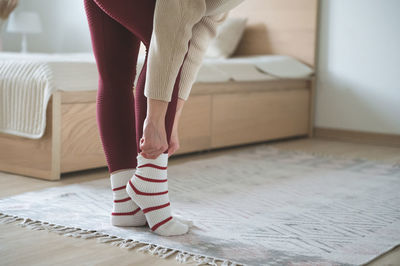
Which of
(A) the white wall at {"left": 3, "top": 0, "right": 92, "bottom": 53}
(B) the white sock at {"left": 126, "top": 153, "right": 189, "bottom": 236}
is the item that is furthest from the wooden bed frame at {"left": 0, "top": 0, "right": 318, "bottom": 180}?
(A) the white wall at {"left": 3, "top": 0, "right": 92, "bottom": 53}

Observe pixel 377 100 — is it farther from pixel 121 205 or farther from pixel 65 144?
pixel 121 205

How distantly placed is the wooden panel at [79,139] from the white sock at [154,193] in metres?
0.90

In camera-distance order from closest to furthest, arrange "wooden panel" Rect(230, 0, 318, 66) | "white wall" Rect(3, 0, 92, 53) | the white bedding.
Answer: the white bedding
"wooden panel" Rect(230, 0, 318, 66)
"white wall" Rect(3, 0, 92, 53)

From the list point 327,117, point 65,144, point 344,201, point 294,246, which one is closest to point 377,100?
point 327,117

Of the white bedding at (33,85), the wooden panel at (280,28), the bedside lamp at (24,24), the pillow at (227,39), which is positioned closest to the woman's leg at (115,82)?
the white bedding at (33,85)

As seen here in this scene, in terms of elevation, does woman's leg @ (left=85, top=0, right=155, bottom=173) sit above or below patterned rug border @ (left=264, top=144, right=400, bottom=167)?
above

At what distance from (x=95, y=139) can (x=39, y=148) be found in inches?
9.2

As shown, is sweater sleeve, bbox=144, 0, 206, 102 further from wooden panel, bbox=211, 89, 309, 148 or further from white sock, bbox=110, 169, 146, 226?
wooden panel, bbox=211, 89, 309, 148

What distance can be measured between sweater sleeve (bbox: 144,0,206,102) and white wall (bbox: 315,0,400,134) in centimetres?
243

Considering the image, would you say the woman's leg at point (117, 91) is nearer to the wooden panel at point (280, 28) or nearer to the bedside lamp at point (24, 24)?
the wooden panel at point (280, 28)

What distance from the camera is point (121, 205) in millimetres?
1497

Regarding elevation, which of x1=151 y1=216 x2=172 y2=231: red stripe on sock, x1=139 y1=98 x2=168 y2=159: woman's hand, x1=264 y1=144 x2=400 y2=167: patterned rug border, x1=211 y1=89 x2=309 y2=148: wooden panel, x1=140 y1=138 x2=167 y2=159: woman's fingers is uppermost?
x1=139 y1=98 x2=168 y2=159: woman's hand

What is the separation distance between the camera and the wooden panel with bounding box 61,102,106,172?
2.25m

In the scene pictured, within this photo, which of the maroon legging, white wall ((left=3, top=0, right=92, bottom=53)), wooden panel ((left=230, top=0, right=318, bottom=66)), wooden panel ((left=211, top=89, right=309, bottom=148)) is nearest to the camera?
the maroon legging
